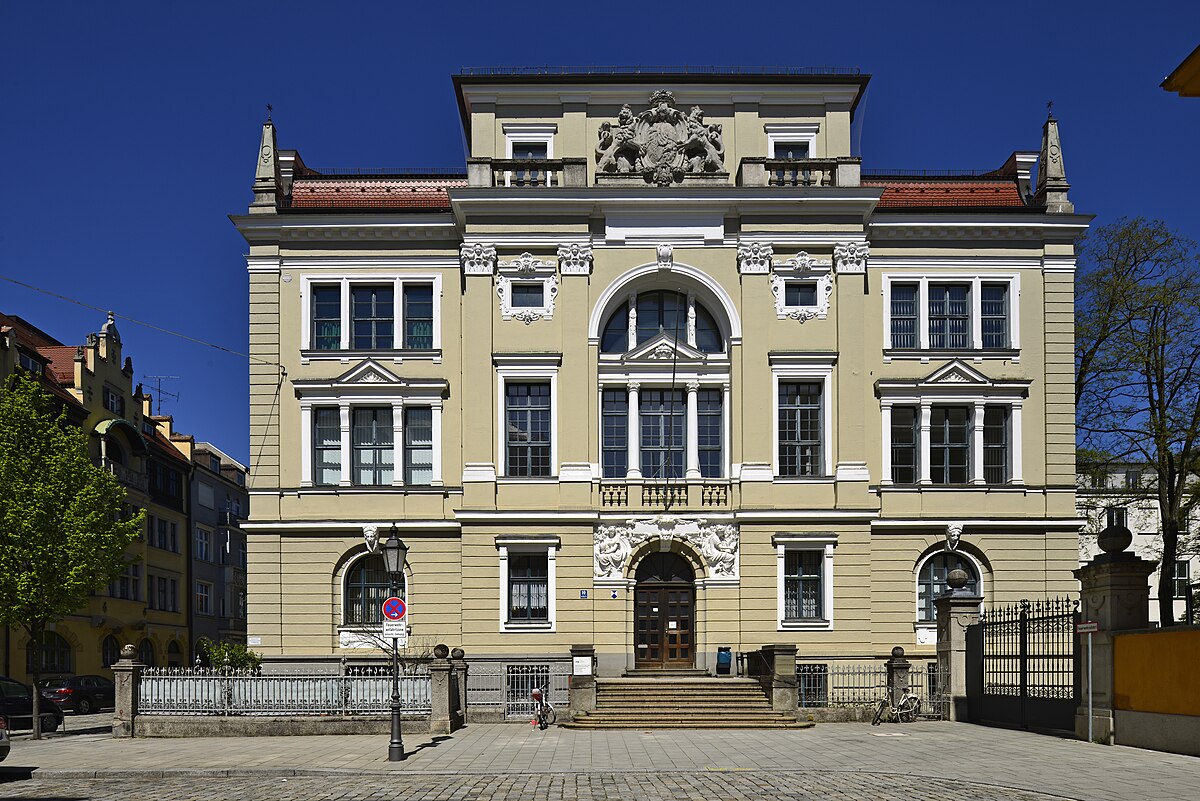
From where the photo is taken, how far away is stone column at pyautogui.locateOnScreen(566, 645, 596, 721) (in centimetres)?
3072

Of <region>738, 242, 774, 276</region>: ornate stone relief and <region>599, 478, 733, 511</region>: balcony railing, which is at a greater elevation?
<region>738, 242, 774, 276</region>: ornate stone relief

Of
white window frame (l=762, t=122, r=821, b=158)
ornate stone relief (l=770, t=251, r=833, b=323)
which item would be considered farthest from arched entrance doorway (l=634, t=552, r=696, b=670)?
white window frame (l=762, t=122, r=821, b=158)

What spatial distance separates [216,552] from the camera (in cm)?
6819

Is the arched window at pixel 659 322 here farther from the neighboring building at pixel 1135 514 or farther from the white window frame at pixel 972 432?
the neighboring building at pixel 1135 514

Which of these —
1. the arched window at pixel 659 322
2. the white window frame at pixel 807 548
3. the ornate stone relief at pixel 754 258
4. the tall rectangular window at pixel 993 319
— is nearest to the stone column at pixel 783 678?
the white window frame at pixel 807 548

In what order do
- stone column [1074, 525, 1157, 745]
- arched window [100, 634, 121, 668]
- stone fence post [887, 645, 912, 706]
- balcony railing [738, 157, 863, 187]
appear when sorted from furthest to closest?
arched window [100, 634, 121, 668] < balcony railing [738, 157, 863, 187] < stone fence post [887, 645, 912, 706] < stone column [1074, 525, 1157, 745]

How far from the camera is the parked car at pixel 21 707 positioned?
32406mm

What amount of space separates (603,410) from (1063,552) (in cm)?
1392

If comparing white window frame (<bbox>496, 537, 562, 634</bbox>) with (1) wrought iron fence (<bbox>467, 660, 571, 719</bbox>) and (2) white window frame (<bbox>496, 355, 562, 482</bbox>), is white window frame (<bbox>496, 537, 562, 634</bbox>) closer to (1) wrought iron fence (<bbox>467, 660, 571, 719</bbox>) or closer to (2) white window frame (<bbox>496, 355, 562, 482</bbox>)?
(1) wrought iron fence (<bbox>467, 660, 571, 719</bbox>)

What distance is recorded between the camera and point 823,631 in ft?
116

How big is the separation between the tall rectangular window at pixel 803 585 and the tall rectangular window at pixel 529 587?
6.81m

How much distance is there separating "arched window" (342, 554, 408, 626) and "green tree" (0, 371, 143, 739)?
6.15m

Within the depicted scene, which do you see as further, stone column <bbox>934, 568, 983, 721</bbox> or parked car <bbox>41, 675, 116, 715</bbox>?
parked car <bbox>41, 675, 116, 715</bbox>

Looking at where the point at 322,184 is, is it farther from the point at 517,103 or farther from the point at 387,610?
the point at 387,610
